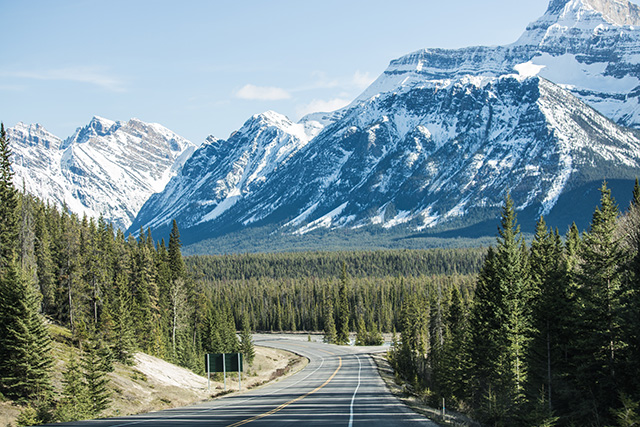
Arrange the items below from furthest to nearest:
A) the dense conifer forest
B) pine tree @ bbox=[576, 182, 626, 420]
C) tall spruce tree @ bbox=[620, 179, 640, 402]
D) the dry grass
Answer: the dry grass, the dense conifer forest, pine tree @ bbox=[576, 182, 626, 420], tall spruce tree @ bbox=[620, 179, 640, 402]

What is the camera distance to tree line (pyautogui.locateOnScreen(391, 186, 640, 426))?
101 feet

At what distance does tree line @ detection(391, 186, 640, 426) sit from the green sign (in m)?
16.1

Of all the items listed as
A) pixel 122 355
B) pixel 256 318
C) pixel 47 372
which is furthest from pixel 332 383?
pixel 256 318

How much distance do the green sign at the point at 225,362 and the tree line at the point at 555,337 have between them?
633 inches

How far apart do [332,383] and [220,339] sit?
3232 centimetres

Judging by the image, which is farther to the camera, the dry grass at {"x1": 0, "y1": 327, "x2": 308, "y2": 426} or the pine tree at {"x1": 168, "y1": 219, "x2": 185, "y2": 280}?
the pine tree at {"x1": 168, "y1": 219, "x2": 185, "y2": 280}

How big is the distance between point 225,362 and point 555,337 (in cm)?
2662

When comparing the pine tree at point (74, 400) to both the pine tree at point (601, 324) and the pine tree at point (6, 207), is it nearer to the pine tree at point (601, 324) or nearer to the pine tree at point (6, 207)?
the pine tree at point (601, 324)

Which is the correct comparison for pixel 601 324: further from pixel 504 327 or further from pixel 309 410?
pixel 309 410

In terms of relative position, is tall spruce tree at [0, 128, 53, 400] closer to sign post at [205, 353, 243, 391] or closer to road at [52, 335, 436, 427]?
road at [52, 335, 436, 427]

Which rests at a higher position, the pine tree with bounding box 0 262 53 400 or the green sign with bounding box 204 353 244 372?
the pine tree with bounding box 0 262 53 400

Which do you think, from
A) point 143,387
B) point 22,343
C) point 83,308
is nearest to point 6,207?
point 83,308

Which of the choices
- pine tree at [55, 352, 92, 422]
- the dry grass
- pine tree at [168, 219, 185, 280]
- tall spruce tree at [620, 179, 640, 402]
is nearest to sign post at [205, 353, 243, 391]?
the dry grass

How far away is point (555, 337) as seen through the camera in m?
39.3
